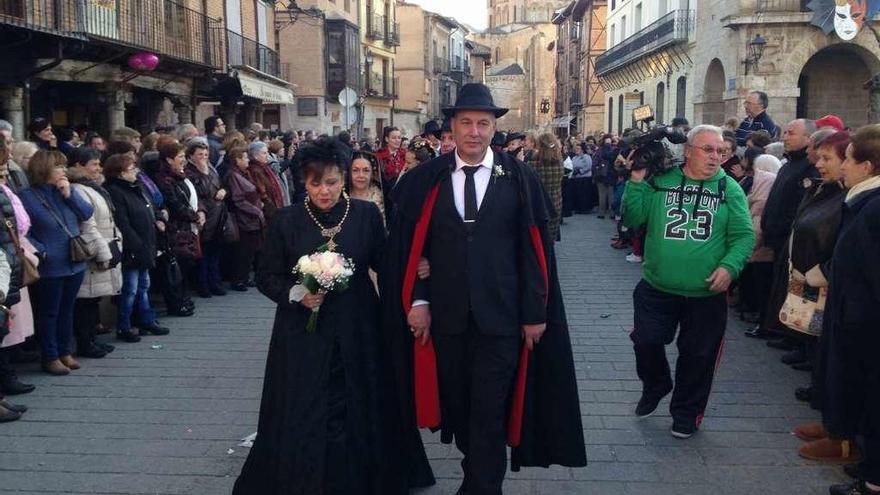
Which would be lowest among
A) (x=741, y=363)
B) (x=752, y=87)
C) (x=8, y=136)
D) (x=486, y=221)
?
(x=741, y=363)

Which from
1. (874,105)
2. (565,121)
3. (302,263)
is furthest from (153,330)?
(565,121)

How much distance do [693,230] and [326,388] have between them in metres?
2.46

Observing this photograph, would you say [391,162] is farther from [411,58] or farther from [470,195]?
[411,58]

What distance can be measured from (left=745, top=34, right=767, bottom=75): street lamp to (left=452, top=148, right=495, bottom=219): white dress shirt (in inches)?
745

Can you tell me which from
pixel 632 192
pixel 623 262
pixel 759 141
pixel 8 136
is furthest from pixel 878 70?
pixel 8 136

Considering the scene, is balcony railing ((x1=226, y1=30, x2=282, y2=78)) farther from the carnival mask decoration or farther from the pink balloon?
the carnival mask decoration

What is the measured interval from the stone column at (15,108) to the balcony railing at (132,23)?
1046 millimetres

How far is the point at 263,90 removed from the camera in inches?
859

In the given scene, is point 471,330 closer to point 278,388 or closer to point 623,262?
point 278,388

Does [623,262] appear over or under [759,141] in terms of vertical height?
under

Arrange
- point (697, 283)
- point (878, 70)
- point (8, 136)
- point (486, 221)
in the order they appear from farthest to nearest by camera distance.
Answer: point (878, 70) → point (8, 136) → point (697, 283) → point (486, 221)

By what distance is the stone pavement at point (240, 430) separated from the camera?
446 centimetres

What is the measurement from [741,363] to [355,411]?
4.13 m

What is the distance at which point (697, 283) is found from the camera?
193 inches
